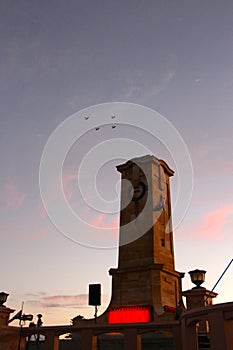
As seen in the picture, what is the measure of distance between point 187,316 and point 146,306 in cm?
1328

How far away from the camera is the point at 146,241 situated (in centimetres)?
3819

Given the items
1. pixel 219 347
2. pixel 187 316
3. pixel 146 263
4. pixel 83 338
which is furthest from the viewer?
pixel 146 263

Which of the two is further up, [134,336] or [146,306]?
[146,306]

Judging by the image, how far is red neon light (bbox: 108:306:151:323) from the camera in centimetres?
3300

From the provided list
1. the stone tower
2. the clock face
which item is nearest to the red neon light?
the stone tower

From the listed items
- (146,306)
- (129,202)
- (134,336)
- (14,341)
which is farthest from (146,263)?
(14,341)

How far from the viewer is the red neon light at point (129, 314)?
32997 mm

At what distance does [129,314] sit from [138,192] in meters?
12.5

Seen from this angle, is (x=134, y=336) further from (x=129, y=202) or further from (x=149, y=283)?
(x=129, y=202)

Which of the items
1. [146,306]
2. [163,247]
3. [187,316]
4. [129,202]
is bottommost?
[187,316]

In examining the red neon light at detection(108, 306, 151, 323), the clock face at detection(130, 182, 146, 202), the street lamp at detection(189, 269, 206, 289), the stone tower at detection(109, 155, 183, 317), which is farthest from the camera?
the clock face at detection(130, 182, 146, 202)

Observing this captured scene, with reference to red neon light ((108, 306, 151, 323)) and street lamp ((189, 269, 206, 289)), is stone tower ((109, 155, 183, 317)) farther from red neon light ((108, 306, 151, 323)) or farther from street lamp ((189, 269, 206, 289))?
street lamp ((189, 269, 206, 289))

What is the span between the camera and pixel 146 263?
36.9m

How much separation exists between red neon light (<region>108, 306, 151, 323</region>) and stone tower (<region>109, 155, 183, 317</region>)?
2.89 ft
